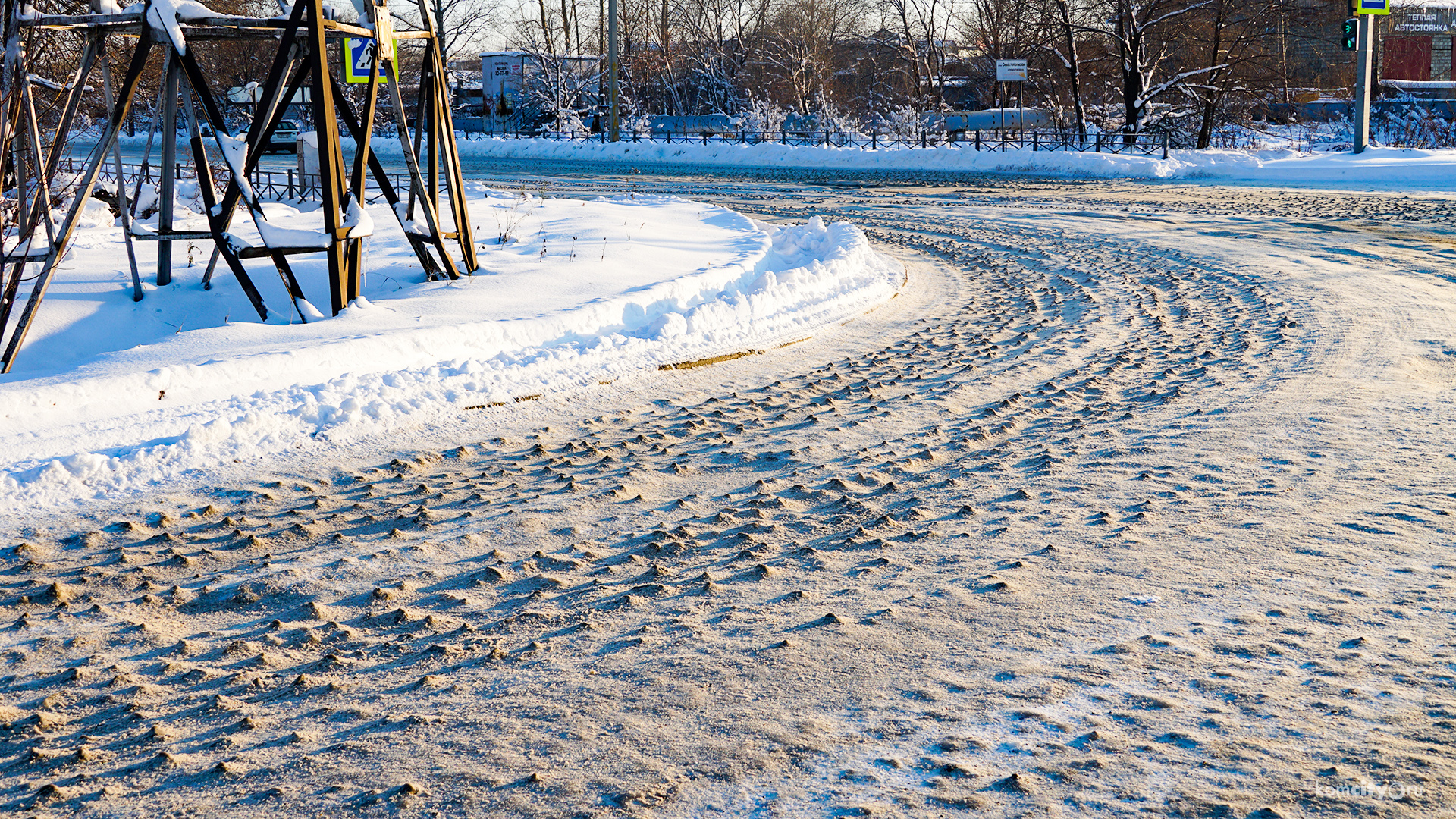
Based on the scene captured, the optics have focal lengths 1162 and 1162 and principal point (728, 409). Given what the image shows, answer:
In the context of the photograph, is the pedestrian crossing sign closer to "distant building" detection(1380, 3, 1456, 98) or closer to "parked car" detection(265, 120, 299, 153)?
"parked car" detection(265, 120, 299, 153)

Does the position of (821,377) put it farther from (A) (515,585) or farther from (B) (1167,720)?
(B) (1167,720)

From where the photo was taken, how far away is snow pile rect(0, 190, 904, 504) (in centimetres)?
593

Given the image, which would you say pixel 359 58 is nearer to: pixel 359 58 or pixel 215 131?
pixel 359 58

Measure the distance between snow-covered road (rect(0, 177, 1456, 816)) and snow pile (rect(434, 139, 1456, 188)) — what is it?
2123 centimetres

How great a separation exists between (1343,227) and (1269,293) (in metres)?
6.45

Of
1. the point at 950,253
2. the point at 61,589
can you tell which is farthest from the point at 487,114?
the point at 61,589

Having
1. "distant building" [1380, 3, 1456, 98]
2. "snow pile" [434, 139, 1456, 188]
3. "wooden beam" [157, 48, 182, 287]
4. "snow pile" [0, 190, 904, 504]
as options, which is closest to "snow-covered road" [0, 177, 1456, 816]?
"snow pile" [0, 190, 904, 504]

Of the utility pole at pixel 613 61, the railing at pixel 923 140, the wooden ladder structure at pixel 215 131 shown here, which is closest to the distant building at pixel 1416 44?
the railing at pixel 923 140

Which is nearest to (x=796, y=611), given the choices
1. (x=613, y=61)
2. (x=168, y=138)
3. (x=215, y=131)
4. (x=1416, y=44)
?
(x=215, y=131)

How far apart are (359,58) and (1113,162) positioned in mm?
23697

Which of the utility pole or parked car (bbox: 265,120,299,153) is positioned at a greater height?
the utility pole

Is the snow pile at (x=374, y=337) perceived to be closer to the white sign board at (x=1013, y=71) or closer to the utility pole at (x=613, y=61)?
the white sign board at (x=1013, y=71)

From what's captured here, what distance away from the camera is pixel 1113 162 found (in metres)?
29.4

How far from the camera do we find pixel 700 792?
2.88 m
